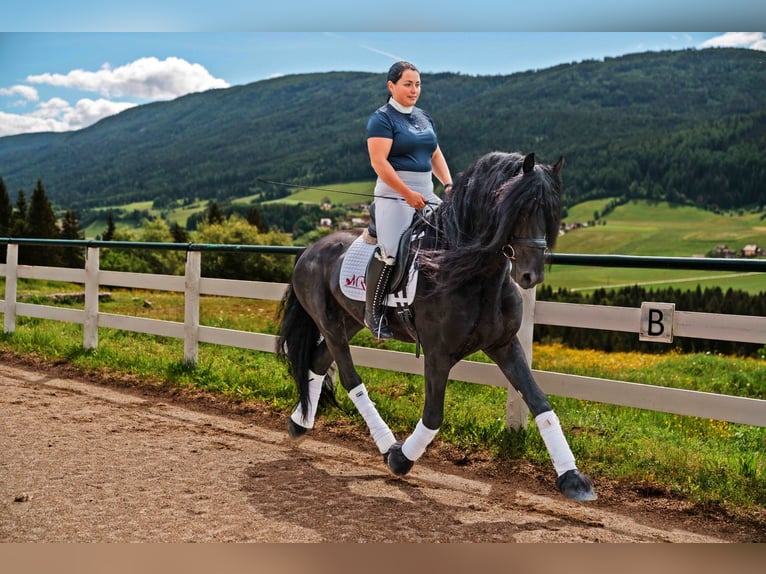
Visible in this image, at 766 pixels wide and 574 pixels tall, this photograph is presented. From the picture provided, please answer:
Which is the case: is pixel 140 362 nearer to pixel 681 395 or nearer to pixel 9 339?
pixel 9 339

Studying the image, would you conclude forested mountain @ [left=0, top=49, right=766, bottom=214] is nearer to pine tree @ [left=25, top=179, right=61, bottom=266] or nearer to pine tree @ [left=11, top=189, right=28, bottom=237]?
pine tree @ [left=25, top=179, right=61, bottom=266]

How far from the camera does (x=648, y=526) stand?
360cm

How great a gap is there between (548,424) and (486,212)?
108 centimetres

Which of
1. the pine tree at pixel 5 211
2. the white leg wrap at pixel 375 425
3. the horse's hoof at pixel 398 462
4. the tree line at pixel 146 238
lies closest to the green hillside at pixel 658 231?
the tree line at pixel 146 238

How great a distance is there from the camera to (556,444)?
3658 millimetres

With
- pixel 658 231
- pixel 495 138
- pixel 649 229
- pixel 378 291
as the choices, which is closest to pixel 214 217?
pixel 649 229

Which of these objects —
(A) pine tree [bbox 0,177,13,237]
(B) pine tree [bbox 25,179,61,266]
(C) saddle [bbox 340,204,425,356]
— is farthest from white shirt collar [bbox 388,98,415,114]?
(B) pine tree [bbox 25,179,61,266]

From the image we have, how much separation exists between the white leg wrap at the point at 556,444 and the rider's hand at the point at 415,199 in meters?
1.22

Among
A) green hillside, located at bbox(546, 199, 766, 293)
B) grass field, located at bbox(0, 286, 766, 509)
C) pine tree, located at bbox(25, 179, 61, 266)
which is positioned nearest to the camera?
grass field, located at bbox(0, 286, 766, 509)

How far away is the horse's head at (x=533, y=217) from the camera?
330cm

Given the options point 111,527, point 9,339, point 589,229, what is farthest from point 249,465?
point 589,229

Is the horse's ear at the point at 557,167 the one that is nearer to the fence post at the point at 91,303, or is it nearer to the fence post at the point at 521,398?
A: the fence post at the point at 521,398

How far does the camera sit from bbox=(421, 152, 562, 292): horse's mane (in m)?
3.32

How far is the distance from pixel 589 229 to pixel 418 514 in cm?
9555
